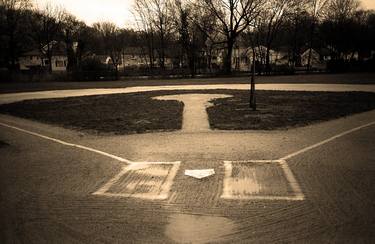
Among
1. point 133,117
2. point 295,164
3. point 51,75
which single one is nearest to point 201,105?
point 133,117

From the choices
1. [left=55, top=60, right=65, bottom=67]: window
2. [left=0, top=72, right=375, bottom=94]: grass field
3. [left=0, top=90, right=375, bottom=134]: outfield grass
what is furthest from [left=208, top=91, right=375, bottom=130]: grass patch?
[left=55, top=60, right=65, bottom=67]: window

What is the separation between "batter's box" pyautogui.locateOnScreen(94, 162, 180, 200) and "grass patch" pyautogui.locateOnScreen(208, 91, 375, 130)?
4.75 metres

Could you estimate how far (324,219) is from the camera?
5.23 meters

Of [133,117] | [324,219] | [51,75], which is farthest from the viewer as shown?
[51,75]

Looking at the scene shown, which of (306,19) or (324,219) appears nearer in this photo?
(324,219)

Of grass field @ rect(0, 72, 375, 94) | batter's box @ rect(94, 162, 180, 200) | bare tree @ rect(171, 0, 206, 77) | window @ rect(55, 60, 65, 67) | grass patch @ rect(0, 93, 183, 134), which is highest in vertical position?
bare tree @ rect(171, 0, 206, 77)

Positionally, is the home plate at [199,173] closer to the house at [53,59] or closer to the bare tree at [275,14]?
the bare tree at [275,14]

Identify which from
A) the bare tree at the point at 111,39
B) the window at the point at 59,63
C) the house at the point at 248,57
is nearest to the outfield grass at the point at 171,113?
the house at the point at 248,57

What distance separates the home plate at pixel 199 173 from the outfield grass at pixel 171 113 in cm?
478

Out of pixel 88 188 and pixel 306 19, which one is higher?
pixel 306 19

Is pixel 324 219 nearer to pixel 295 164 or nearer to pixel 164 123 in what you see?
pixel 295 164

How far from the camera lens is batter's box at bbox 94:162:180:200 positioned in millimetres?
6517

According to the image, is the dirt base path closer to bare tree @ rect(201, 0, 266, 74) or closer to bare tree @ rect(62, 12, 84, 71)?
bare tree @ rect(201, 0, 266, 74)

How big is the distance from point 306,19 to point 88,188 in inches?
2641
